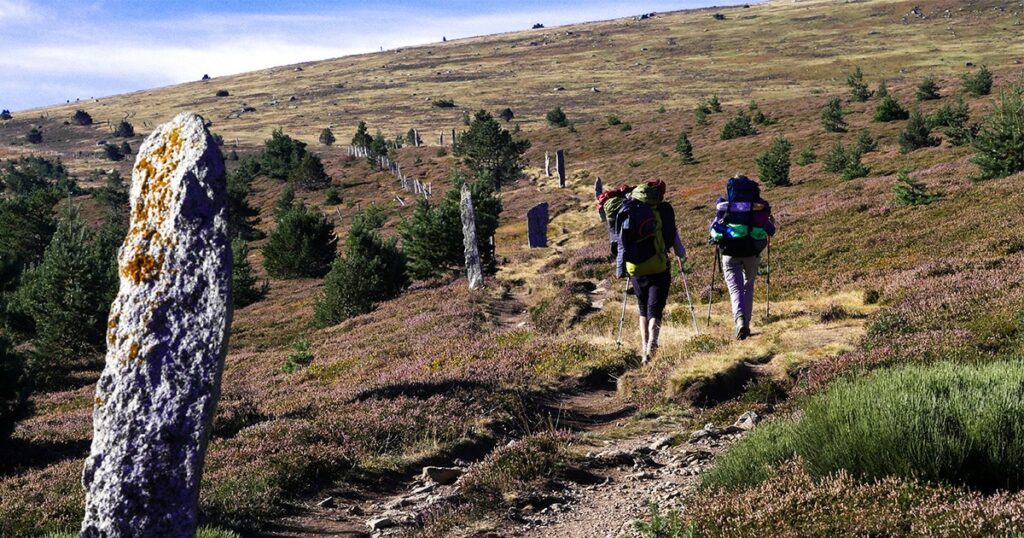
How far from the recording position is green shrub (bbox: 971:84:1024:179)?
23.7 metres

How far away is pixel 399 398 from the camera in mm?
11297

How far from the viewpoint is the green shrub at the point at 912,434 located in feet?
14.9

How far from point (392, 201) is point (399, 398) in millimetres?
54801

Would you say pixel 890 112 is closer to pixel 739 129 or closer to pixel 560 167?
pixel 739 129

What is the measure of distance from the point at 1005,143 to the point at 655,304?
18458 millimetres

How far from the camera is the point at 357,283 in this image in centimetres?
2836

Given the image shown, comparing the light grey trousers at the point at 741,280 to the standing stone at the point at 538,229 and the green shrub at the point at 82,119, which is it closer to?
the standing stone at the point at 538,229

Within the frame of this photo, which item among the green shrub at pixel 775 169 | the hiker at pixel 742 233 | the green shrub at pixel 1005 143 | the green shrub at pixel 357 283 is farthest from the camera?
the green shrub at pixel 775 169

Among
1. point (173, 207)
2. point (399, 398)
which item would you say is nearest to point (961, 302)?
point (399, 398)

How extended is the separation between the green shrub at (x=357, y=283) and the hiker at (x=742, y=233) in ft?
59.7

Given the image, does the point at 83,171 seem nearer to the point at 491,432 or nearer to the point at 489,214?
the point at 489,214

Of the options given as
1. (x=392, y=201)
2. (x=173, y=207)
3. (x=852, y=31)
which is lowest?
(x=392, y=201)

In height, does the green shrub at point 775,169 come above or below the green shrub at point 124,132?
below

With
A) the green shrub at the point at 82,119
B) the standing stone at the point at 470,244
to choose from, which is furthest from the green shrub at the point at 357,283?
the green shrub at the point at 82,119
